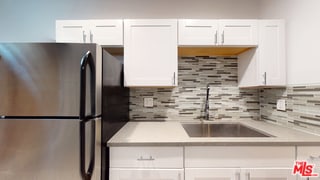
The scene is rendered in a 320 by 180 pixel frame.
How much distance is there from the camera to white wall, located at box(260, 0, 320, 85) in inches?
67.2

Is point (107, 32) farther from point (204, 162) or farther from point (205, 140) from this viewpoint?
point (204, 162)

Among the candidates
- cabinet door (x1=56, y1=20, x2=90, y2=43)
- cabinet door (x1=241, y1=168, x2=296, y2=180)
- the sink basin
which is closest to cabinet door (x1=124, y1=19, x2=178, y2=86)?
cabinet door (x1=56, y1=20, x2=90, y2=43)

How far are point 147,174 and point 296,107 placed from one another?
4.38 feet

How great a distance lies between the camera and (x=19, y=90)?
4.49 feet

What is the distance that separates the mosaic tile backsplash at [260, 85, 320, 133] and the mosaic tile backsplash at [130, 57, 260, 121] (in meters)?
0.19

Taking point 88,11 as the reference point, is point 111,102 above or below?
below

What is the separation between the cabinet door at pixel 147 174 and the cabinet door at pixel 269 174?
0.46 m

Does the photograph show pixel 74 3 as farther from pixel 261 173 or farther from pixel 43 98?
pixel 261 173

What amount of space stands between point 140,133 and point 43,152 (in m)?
0.71

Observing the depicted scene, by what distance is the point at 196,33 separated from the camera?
7.03 ft

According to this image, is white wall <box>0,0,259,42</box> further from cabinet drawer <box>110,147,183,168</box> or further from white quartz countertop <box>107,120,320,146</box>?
cabinet drawer <box>110,147,183,168</box>

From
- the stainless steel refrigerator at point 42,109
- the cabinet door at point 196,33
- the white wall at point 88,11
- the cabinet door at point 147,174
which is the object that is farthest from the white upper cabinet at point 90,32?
the cabinet door at point 147,174

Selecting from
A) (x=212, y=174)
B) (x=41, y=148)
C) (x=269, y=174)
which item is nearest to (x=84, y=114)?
(x=41, y=148)

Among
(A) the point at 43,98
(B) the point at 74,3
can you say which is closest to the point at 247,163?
(A) the point at 43,98
